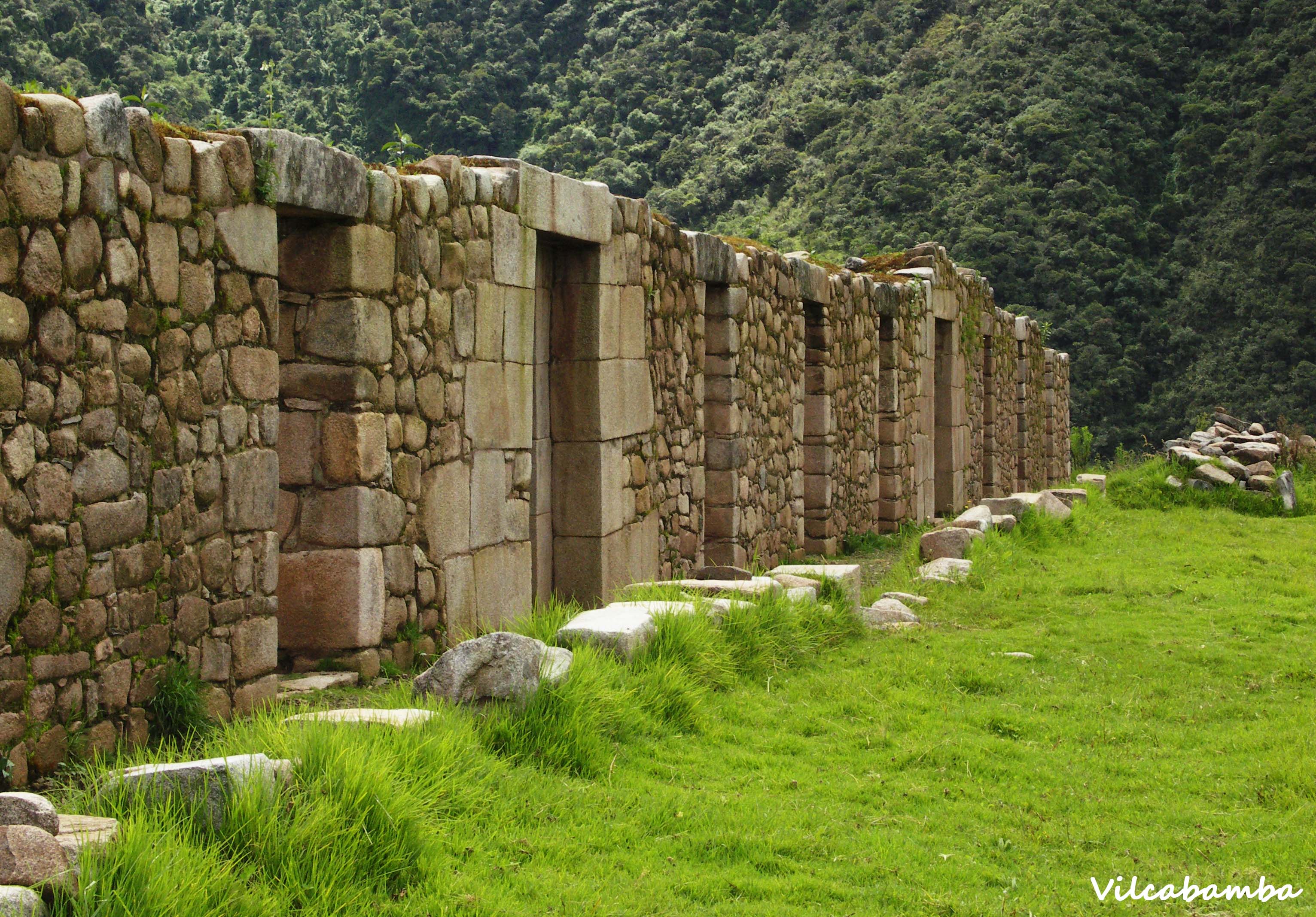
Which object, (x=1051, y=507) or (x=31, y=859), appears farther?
(x=1051, y=507)

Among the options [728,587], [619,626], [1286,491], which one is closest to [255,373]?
[619,626]

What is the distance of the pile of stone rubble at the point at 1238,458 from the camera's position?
54.0ft

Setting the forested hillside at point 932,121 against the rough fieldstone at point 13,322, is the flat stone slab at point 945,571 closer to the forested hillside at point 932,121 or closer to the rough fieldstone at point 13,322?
the rough fieldstone at point 13,322

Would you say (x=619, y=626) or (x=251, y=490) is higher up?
(x=251, y=490)

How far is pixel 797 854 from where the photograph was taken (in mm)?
4051

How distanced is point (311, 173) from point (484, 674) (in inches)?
81.1

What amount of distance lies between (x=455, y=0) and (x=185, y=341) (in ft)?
129

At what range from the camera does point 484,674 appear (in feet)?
15.2

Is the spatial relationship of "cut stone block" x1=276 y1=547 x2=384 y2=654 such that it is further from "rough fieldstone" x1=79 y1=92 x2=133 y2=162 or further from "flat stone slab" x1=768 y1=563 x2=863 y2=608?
"flat stone slab" x1=768 y1=563 x2=863 y2=608

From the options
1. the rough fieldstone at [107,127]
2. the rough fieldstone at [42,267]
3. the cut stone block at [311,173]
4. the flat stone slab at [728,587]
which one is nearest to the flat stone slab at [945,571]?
the flat stone slab at [728,587]

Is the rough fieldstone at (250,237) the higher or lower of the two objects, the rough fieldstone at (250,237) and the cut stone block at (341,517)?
the higher

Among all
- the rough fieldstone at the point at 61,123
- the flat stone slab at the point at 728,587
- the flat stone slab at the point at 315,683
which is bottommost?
the flat stone slab at the point at 315,683

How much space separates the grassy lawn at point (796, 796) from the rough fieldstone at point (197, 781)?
55 millimetres

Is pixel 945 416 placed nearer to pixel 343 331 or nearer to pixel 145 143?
pixel 343 331
